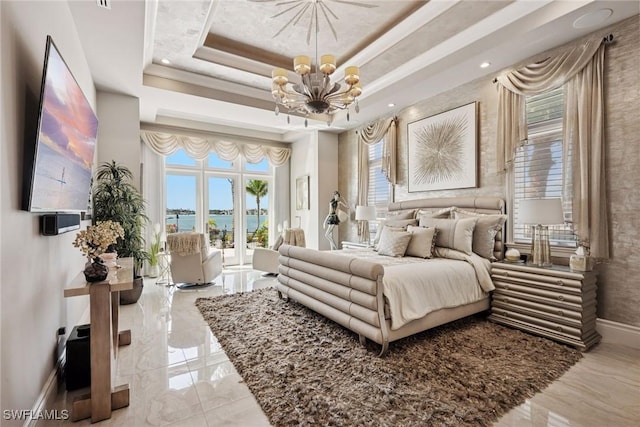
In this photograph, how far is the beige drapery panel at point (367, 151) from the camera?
4984 millimetres

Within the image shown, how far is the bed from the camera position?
7.84ft

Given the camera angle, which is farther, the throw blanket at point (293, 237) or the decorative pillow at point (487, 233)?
the throw blanket at point (293, 237)

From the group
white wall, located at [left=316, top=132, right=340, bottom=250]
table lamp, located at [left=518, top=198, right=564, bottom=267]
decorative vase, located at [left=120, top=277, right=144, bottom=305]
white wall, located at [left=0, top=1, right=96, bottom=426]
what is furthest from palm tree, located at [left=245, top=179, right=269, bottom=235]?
table lamp, located at [left=518, top=198, right=564, bottom=267]

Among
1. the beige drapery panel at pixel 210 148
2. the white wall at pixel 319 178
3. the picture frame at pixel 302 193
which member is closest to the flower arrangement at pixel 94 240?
the beige drapery panel at pixel 210 148

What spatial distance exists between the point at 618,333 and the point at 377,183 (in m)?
3.66

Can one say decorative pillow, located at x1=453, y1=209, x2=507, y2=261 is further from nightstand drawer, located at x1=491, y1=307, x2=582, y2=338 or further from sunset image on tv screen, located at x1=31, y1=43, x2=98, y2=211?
sunset image on tv screen, located at x1=31, y1=43, x2=98, y2=211

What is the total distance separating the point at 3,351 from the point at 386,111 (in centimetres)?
509

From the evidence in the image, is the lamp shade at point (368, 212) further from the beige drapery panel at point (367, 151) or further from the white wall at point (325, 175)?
the white wall at point (325, 175)

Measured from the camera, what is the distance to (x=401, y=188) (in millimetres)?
4957

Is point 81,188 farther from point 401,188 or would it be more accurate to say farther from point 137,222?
point 401,188

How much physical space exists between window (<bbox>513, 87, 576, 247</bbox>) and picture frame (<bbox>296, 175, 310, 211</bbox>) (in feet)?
13.3

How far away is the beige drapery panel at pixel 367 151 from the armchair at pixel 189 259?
2812 mm

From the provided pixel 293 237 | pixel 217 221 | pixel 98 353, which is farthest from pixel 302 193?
pixel 98 353

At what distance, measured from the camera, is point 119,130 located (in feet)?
13.6
